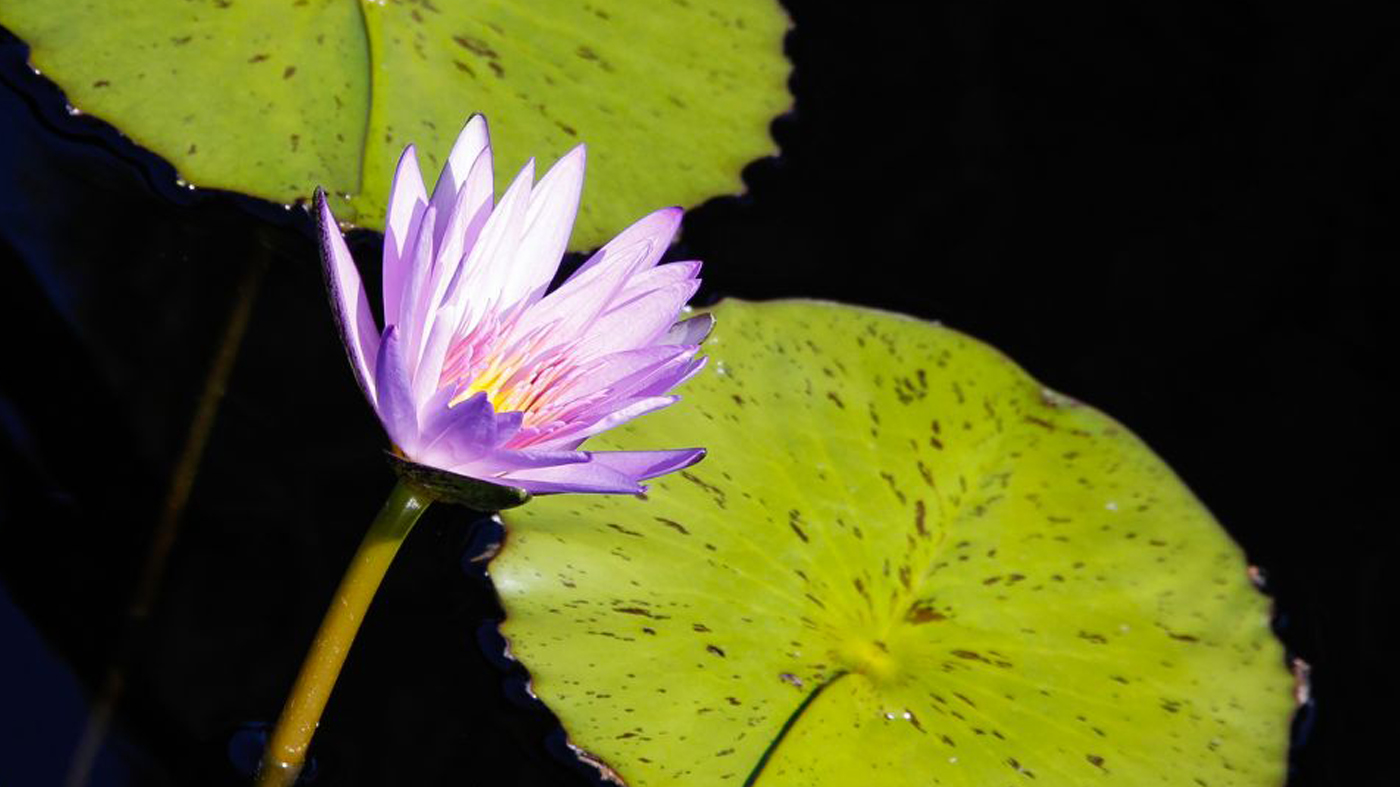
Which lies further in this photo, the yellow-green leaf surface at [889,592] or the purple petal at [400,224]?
the yellow-green leaf surface at [889,592]

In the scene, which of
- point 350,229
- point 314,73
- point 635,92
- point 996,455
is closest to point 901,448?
point 996,455

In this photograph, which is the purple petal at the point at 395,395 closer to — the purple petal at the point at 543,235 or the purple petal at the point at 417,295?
the purple petal at the point at 417,295

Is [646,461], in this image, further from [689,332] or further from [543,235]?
[543,235]

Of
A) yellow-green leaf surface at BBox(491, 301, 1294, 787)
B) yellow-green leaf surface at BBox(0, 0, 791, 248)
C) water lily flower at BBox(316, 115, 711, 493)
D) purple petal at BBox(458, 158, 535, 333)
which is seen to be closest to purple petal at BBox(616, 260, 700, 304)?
water lily flower at BBox(316, 115, 711, 493)

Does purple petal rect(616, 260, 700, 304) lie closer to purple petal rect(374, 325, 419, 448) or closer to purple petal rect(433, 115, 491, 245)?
purple petal rect(433, 115, 491, 245)

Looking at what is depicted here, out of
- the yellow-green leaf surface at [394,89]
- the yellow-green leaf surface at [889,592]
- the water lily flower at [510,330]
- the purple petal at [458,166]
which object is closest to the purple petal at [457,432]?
the water lily flower at [510,330]

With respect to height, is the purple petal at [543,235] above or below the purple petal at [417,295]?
above

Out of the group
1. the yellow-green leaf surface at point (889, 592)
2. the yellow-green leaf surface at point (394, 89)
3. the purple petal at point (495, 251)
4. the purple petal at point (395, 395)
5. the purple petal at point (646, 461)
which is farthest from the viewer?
the yellow-green leaf surface at point (394, 89)

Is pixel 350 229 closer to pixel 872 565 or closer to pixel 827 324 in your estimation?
pixel 827 324
